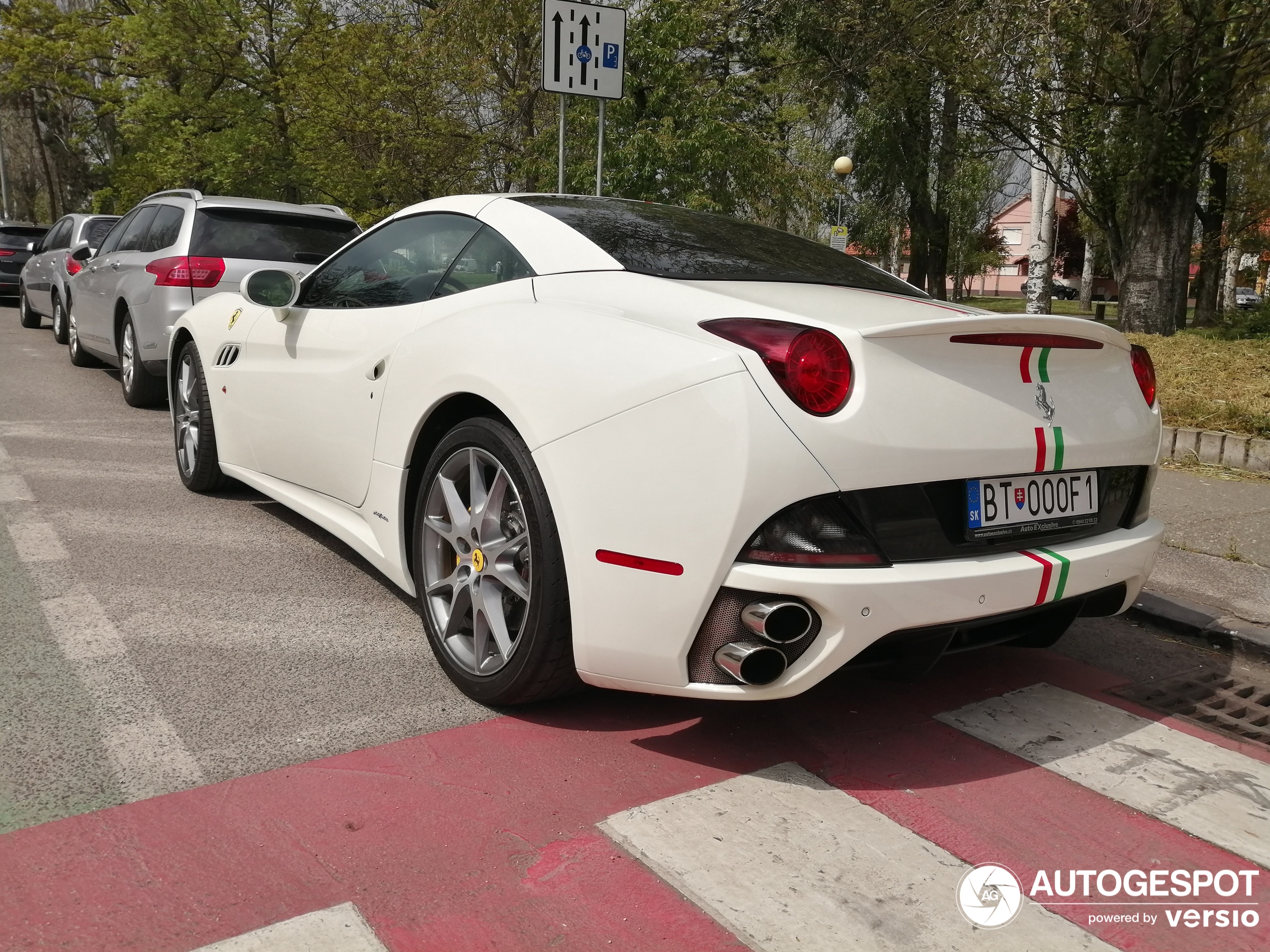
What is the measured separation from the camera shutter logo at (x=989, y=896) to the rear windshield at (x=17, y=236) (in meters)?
21.4

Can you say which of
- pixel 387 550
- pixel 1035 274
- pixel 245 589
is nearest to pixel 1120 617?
pixel 387 550

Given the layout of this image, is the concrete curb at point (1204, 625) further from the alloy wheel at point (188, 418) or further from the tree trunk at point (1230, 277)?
the tree trunk at point (1230, 277)

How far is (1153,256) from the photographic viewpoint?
13844 millimetres

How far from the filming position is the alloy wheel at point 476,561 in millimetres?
3121

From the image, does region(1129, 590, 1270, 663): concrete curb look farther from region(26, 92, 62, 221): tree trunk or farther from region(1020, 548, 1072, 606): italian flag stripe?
region(26, 92, 62, 221): tree trunk

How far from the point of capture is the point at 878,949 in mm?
2154

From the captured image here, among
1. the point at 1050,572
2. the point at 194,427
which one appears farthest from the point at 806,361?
the point at 194,427

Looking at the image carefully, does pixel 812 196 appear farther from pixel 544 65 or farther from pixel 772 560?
pixel 772 560

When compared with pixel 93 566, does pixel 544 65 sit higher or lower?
higher

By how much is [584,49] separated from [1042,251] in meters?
17.9

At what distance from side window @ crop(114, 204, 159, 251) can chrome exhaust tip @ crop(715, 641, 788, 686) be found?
7785 mm

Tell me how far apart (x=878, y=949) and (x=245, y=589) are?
9.41ft

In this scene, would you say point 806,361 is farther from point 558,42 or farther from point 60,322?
point 60,322

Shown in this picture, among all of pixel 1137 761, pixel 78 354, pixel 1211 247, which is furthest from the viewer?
pixel 1211 247
